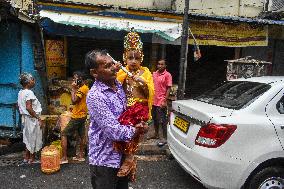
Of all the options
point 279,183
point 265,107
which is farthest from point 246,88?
point 279,183

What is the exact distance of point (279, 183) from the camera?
4086mm

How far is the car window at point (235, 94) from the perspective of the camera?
4305 millimetres

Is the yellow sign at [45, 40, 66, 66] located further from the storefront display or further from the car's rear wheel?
the car's rear wheel

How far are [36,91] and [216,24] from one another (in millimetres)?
5635

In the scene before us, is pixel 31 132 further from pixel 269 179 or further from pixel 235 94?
pixel 269 179

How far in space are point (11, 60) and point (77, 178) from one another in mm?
3559

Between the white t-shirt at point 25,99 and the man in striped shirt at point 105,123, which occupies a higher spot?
the man in striped shirt at point 105,123

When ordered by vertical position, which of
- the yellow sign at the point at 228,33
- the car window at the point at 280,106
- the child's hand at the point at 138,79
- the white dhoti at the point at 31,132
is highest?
the yellow sign at the point at 228,33

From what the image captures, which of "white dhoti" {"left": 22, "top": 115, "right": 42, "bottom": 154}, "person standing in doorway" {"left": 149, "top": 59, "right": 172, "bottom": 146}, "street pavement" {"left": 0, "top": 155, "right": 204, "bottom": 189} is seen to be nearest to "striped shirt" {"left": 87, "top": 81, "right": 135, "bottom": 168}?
"street pavement" {"left": 0, "top": 155, "right": 204, "bottom": 189}

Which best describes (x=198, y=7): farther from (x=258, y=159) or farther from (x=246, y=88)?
(x=258, y=159)

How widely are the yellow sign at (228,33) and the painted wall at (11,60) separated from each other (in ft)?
15.5

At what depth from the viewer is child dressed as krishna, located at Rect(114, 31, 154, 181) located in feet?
8.54

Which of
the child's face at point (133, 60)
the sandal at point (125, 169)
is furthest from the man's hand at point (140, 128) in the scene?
the child's face at point (133, 60)

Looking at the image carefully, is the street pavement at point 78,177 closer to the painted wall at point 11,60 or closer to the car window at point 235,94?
the car window at point 235,94
